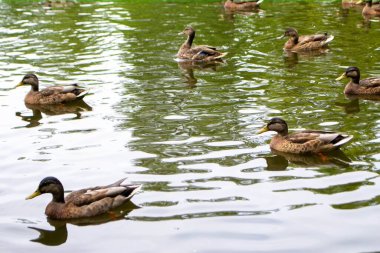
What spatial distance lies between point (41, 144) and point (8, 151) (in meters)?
0.68

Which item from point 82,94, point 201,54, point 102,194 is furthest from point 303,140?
point 201,54

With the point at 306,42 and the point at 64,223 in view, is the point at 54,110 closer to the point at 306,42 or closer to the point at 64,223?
the point at 64,223

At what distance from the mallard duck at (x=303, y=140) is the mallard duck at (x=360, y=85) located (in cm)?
420

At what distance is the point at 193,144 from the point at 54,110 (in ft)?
16.8

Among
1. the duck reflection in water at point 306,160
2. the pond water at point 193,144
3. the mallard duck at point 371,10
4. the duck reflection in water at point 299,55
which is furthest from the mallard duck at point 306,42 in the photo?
the duck reflection in water at point 306,160

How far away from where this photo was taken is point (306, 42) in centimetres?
2344

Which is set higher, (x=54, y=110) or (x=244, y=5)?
(x=244, y=5)

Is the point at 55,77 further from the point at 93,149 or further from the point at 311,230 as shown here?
the point at 311,230

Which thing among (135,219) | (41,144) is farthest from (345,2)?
(135,219)

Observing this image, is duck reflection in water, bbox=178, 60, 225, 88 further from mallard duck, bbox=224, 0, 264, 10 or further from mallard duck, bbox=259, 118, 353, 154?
mallard duck, bbox=224, 0, 264, 10

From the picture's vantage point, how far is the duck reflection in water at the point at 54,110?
17.1m

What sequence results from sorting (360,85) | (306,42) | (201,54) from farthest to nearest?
(306,42) → (201,54) → (360,85)

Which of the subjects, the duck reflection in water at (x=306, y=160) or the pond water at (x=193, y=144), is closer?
the pond water at (x=193, y=144)

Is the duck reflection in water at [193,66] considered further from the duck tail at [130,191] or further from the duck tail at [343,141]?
the duck tail at [130,191]
